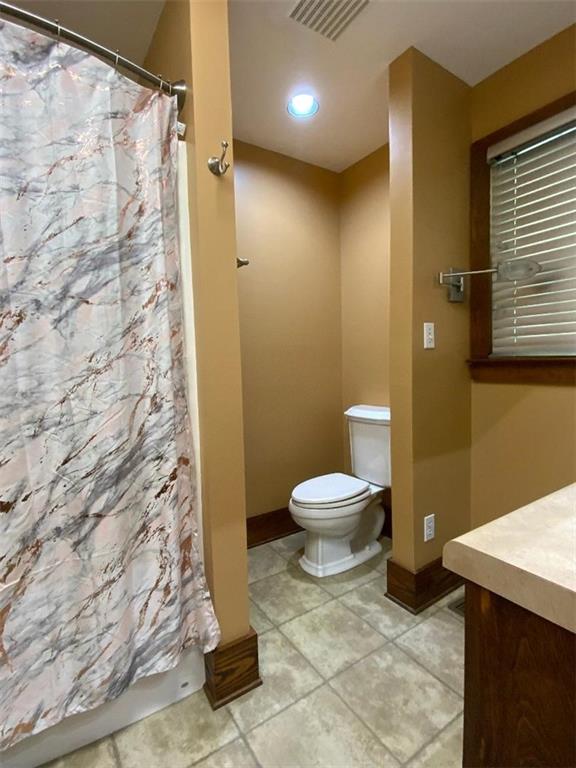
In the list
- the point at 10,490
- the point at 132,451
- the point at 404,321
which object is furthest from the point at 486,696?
the point at 404,321

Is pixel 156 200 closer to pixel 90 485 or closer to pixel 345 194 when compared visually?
pixel 90 485

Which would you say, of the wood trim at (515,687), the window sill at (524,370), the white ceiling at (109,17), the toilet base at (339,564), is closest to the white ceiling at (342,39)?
the white ceiling at (109,17)

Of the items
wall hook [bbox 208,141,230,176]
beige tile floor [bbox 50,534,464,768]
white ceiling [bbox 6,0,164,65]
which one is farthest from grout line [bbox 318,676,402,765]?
white ceiling [bbox 6,0,164,65]

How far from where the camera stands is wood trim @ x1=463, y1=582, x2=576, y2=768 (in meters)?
0.47

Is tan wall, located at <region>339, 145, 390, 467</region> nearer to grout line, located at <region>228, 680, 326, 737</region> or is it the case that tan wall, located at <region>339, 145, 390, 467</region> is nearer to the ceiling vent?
the ceiling vent

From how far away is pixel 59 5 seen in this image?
4.55ft

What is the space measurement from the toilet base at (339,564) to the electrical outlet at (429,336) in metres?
1.19

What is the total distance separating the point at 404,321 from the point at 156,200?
1.09m

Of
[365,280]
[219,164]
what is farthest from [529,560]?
[365,280]

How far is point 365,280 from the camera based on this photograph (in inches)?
Result: 96.0

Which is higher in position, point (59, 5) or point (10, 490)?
point (59, 5)

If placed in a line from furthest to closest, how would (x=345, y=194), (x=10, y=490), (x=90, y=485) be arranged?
1. (x=345, y=194)
2. (x=90, y=485)
3. (x=10, y=490)

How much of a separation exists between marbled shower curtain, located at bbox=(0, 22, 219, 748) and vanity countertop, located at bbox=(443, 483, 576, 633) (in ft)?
2.92

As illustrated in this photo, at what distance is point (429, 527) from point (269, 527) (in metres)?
1.01
